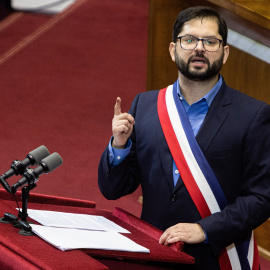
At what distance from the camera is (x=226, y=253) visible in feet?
6.06

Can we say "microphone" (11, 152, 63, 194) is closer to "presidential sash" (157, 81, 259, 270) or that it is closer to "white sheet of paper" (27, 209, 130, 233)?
"white sheet of paper" (27, 209, 130, 233)

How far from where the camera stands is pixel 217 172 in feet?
5.93

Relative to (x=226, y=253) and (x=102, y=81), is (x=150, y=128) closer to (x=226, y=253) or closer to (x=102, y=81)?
(x=226, y=253)

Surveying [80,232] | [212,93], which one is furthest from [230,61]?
[80,232]

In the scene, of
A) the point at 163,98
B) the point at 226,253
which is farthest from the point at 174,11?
the point at 226,253

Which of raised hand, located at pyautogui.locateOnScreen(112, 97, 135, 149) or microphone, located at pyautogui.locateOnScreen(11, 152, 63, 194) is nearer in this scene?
microphone, located at pyautogui.locateOnScreen(11, 152, 63, 194)

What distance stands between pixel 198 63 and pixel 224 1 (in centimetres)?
103

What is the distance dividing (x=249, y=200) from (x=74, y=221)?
1.38 ft

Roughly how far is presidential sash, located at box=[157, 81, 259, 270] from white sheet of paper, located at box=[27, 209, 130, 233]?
216mm

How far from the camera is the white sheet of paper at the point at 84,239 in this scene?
4.80 ft

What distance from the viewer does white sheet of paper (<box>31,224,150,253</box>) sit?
1.46 meters

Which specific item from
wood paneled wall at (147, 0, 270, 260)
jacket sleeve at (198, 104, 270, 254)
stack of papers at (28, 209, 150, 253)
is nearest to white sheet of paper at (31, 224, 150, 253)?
stack of papers at (28, 209, 150, 253)

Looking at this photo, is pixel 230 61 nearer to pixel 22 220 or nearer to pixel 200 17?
pixel 200 17

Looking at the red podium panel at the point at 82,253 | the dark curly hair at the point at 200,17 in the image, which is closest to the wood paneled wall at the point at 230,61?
the dark curly hair at the point at 200,17
